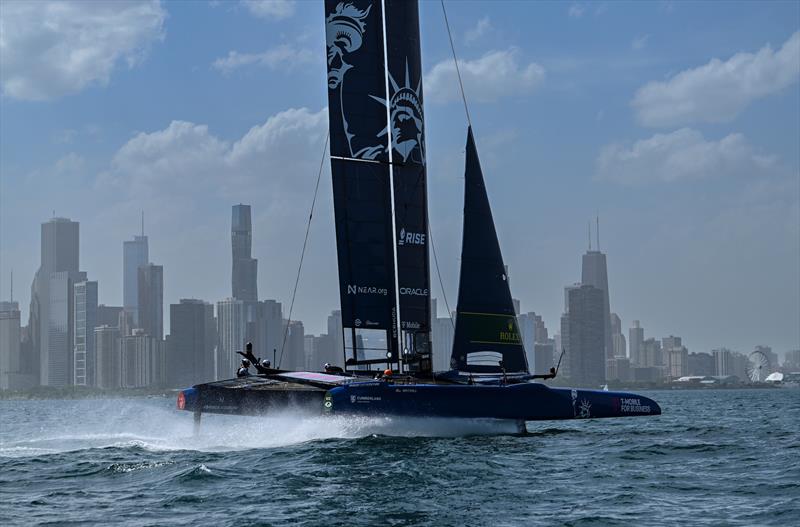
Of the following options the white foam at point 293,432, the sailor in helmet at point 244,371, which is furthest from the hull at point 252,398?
the sailor in helmet at point 244,371

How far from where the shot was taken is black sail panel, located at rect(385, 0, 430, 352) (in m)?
26.7

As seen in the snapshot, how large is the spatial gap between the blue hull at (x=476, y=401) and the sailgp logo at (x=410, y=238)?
16.4 ft

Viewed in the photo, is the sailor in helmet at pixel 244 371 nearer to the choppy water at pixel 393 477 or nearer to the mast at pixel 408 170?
the choppy water at pixel 393 477

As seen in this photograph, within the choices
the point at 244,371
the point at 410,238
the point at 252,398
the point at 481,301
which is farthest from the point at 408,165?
the point at 252,398

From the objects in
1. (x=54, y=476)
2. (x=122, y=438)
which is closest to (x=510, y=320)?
(x=122, y=438)

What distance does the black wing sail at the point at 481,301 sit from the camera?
26.5 m

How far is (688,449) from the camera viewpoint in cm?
2309

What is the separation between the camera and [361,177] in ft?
87.0

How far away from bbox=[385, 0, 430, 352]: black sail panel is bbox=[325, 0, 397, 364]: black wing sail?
27cm

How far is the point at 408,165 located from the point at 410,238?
6.14 ft

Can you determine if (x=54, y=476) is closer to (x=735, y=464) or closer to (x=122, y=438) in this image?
(x=122, y=438)

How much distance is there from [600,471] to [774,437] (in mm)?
10545

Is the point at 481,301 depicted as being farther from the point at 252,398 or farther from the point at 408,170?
the point at 252,398

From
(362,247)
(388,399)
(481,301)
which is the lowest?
(388,399)
